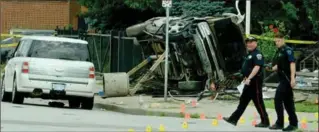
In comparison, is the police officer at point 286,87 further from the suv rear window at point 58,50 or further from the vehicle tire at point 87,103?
the suv rear window at point 58,50

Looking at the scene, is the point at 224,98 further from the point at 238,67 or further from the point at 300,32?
the point at 300,32

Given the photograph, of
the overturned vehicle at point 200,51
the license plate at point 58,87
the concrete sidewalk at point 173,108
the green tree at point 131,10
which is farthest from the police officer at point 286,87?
the green tree at point 131,10

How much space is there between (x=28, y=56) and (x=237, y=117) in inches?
243

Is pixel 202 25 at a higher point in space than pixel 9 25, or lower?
higher

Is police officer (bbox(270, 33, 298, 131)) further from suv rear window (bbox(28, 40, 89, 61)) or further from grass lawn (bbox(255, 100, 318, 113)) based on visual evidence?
suv rear window (bbox(28, 40, 89, 61))

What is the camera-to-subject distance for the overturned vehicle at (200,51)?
20266 mm

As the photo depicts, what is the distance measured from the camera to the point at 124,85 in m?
20.9

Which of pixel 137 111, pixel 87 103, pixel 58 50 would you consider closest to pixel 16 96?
pixel 58 50

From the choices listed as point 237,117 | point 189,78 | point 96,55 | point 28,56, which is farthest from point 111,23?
point 237,117

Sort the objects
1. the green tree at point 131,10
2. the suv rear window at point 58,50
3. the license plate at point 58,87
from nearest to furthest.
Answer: the license plate at point 58,87, the suv rear window at point 58,50, the green tree at point 131,10

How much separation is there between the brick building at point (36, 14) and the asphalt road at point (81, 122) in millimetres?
31960

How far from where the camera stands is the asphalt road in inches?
524

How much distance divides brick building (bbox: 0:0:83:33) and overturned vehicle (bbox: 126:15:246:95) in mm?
27659

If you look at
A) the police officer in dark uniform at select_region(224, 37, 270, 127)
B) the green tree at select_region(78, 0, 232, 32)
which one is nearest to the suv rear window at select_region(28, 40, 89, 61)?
the police officer in dark uniform at select_region(224, 37, 270, 127)
